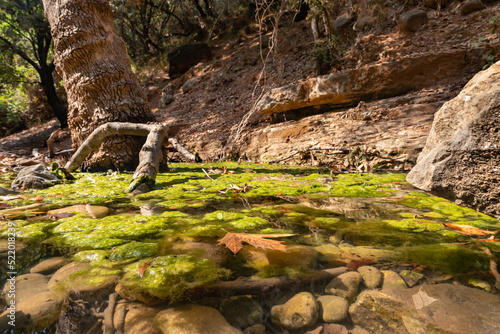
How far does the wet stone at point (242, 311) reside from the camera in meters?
0.66

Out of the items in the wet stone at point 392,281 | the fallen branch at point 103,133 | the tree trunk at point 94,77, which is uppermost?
the tree trunk at point 94,77

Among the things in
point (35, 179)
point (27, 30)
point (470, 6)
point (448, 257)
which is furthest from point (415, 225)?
point (27, 30)

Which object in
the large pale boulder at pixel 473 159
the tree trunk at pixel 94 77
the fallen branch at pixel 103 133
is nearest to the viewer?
the large pale boulder at pixel 473 159

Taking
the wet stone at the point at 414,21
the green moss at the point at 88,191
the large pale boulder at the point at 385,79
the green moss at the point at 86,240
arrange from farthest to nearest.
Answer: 1. the wet stone at the point at 414,21
2. the large pale boulder at the point at 385,79
3. the green moss at the point at 88,191
4. the green moss at the point at 86,240

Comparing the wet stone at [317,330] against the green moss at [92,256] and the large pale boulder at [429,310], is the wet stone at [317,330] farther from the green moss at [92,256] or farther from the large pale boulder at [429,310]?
the green moss at [92,256]

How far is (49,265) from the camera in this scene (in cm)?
92

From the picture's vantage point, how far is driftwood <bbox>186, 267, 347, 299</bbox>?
0.75 m

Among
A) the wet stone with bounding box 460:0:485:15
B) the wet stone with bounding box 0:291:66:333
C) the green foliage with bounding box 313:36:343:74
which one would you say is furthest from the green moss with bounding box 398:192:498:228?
the wet stone with bounding box 460:0:485:15

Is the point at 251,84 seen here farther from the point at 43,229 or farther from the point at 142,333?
the point at 142,333

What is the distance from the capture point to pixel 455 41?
5.80 meters

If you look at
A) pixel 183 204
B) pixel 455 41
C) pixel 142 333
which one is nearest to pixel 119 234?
pixel 183 204

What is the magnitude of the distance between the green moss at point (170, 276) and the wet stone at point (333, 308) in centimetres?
33

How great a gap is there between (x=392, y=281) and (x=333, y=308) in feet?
0.76

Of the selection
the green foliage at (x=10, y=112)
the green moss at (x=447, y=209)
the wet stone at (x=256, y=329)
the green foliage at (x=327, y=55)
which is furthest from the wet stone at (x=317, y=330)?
the green foliage at (x=10, y=112)
